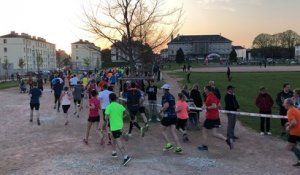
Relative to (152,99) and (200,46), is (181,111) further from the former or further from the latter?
(200,46)

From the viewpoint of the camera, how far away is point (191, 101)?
14.2 metres

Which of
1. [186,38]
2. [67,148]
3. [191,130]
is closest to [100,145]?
[67,148]

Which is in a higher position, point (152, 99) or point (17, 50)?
point (17, 50)

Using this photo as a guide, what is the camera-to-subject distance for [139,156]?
10156 millimetres

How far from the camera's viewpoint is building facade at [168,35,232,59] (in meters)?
163

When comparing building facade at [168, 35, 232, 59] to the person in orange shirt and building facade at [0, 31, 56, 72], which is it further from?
the person in orange shirt

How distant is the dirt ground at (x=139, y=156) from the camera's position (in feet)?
29.0

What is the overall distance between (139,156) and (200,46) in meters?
155

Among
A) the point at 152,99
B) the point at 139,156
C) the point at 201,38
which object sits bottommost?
the point at 139,156

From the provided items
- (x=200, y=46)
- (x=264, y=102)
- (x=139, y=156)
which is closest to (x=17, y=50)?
(x=200, y=46)

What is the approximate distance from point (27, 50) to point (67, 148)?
120 meters

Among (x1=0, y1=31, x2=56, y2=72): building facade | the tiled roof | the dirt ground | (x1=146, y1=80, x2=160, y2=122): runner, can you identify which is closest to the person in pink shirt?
the dirt ground

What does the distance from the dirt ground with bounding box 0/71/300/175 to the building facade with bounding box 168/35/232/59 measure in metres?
148

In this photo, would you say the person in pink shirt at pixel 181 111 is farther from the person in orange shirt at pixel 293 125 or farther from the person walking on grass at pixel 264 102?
the person in orange shirt at pixel 293 125
